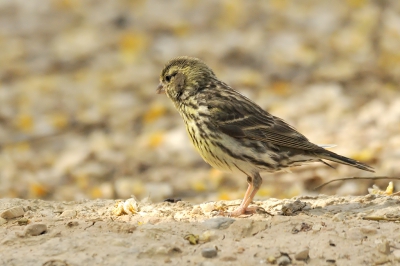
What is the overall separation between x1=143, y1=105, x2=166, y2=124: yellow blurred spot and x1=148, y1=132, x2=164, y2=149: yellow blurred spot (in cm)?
52

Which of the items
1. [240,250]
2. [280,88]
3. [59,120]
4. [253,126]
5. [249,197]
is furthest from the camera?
[280,88]

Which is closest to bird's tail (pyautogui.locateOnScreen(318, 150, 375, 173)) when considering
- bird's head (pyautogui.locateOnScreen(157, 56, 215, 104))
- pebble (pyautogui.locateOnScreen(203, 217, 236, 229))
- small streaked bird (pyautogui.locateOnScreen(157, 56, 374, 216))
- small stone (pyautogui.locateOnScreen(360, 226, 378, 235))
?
small streaked bird (pyautogui.locateOnScreen(157, 56, 374, 216))

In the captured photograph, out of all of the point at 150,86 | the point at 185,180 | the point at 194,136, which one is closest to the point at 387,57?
the point at 150,86

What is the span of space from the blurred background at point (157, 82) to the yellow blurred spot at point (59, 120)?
3 cm

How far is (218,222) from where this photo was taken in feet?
18.2

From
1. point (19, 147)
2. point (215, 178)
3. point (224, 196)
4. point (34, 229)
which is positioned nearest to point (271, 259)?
point (34, 229)

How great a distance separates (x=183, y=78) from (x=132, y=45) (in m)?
6.09

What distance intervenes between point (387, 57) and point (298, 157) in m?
6.50

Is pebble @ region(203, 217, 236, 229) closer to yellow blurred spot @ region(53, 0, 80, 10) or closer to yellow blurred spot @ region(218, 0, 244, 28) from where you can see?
yellow blurred spot @ region(218, 0, 244, 28)

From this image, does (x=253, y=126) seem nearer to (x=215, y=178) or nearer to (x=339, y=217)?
(x=339, y=217)

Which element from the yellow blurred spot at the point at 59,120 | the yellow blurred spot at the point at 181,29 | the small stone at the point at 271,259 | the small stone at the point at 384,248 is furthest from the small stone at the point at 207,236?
the yellow blurred spot at the point at 181,29

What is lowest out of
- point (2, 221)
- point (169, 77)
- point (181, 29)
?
point (2, 221)

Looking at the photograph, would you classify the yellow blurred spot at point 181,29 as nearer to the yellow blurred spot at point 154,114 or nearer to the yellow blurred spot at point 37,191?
the yellow blurred spot at point 154,114

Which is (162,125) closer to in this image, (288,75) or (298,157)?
(288,75)
